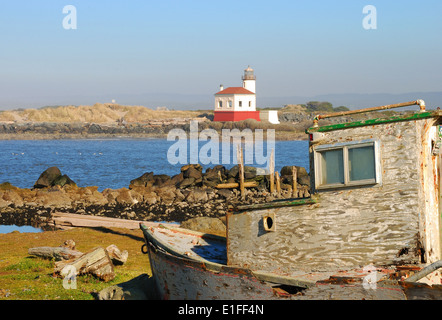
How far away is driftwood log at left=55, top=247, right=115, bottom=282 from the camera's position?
13.8 m

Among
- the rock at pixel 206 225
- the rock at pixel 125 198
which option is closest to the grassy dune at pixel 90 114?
the rock at pixel 125 198

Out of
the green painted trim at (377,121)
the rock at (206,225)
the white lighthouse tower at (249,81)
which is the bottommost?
the rock at (206,225)

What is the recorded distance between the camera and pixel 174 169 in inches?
2650

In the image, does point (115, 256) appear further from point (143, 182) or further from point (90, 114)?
point (90, 114)

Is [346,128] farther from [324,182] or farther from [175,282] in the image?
[175,282]

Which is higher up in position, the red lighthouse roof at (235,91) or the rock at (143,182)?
the red lighthouse roof at (235,91)

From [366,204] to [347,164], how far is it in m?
0.75

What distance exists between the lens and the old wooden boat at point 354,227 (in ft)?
29.6

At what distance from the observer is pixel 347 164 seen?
31.4 feet

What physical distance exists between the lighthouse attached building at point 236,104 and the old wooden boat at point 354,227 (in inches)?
4141

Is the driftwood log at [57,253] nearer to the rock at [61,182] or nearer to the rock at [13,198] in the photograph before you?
the rock at [13,198]

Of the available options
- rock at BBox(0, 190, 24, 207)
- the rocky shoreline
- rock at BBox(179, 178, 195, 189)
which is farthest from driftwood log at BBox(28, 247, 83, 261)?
rock at BBox(179, 178, 195, 189)

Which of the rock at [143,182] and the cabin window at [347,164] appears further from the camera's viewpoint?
the rock at [143,182]

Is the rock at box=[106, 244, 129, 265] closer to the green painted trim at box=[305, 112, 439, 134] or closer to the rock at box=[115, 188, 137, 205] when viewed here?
the green painted trim at box=[305, 112, 439, 134]
